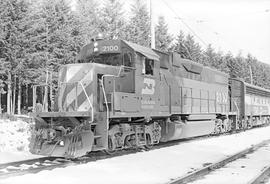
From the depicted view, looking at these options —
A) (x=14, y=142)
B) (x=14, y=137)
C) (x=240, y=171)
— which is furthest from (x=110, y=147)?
(x=14, y=137)

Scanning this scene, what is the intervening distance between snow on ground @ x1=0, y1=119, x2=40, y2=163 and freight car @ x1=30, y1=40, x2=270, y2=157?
4.03ft

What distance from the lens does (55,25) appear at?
3161 centimetres

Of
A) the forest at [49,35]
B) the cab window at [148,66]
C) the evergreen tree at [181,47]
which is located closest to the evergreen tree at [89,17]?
the forest at [49,35]

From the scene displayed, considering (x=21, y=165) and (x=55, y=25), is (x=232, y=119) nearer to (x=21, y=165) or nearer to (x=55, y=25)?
(x=21, y=165)

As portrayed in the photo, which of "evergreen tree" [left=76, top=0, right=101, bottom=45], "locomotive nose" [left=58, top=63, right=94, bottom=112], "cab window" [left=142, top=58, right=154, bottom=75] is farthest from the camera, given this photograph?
"evergreen tree" [left=76, top=0, right=101, bottom=45]

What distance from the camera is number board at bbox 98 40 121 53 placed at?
11.2m

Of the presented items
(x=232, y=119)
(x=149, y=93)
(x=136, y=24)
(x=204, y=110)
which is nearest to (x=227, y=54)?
(x=136, y=24)

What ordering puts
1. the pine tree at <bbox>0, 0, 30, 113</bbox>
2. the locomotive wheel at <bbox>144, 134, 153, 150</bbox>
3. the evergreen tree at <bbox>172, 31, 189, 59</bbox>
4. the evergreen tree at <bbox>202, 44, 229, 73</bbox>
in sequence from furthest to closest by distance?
the evergreen tree at <bbox>202, 44, 229, 73</bbox> → the evergreen tree at <bbox>172, 31, 189, 59</bbox> → the pine tree at <bbox>0, 0, 30, 113</bbox> → the locomotive wheel at <bbox>144, 134, 153, 150</bbox>

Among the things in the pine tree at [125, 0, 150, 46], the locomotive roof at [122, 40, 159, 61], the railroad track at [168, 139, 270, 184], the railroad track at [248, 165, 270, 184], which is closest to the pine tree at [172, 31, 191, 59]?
the pine tree at [125, 0, 150, 46]

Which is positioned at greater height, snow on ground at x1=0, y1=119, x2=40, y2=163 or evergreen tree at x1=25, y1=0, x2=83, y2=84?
evergreen tree at x1=25, y1=0, x2=83, y2=84

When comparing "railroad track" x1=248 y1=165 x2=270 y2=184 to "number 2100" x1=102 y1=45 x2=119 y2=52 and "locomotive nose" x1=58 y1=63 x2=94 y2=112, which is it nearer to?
"locomotive nose" x1=58 y1=63 x2=94 y2=112

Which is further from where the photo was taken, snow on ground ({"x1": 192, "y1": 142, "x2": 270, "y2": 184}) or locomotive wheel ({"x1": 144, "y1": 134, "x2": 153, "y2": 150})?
locomotive wheel ({"x1": 144, "y1": 134, "x2": 153, "y2": 150})

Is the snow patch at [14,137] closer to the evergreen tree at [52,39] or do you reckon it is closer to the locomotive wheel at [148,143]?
the locomotive wheel at [148,143]

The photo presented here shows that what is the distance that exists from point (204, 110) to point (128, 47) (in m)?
6.88
